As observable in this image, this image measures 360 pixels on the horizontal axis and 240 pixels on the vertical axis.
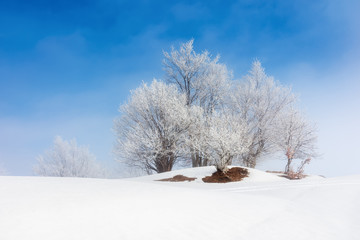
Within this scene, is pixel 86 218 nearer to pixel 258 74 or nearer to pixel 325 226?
pixel 325 226

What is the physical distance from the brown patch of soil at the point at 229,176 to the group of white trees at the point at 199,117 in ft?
12.1

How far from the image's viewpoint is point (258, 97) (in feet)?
58.6

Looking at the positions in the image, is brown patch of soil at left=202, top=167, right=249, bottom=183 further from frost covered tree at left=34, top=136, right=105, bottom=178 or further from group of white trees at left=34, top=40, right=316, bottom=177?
frost covered tree at left=34, top=136, right=105, bottom=178

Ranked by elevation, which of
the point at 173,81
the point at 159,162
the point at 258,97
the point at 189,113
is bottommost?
the point at 159,162

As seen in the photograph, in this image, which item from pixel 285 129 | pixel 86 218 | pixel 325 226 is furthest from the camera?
pixel 285 129

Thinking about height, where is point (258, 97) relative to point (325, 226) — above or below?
above

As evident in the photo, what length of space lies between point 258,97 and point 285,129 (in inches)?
109

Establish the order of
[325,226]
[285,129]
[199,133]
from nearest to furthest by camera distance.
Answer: [325,226] → [199,133] → [285,129]

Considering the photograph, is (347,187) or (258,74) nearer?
(347,187)

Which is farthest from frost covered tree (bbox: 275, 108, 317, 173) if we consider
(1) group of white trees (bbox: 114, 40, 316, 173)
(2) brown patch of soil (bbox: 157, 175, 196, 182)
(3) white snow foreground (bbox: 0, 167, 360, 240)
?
(3) white snow foreground (bbox: 0, 167, 360, 240)

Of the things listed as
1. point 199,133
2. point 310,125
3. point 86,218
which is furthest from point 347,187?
point 310,125


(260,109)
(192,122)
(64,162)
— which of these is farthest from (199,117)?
(64,162)

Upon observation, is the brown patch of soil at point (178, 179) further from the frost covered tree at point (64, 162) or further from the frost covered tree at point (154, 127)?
the frost covered tree at point (64, 162)

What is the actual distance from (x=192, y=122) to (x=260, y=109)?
510 centimetres
